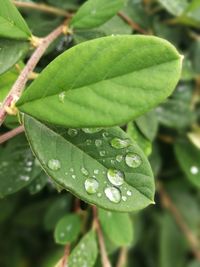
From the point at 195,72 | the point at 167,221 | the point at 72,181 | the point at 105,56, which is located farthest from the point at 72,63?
the point at 167,221

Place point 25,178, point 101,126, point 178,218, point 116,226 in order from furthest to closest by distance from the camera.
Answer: point 178,218 → point 116,226 → point 25,178 → point 101,126

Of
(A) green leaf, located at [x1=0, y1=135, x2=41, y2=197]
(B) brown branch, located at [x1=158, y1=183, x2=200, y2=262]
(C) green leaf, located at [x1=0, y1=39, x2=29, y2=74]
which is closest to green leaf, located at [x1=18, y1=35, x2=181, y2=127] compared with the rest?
(C) green leaf, located at [x1=0, y1=39, x2=29, y2=74]

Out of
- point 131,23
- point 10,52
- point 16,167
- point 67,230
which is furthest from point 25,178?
point 131,23

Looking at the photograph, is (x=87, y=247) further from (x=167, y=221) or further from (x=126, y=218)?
(x=167, y=221)

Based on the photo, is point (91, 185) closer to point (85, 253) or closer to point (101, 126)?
point (101, 126)

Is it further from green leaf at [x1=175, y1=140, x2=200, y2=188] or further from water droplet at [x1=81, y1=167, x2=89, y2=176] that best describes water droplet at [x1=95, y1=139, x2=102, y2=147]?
green leaf at [x1=175, y1=140, x2=200, y2=188]

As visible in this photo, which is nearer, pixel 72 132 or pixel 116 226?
pixel 72 132

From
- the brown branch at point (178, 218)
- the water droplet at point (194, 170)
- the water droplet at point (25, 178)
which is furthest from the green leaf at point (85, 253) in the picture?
the brown branch at point (178, 218)

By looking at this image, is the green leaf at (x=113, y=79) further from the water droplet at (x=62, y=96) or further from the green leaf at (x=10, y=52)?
the green leaf at (x=10, y=52)
